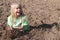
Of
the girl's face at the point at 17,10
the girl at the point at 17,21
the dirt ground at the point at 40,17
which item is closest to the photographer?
the girl's face at the point at 17,10

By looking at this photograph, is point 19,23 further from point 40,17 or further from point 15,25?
point 40,17

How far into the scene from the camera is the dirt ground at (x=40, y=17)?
4820 mm

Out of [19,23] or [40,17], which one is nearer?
[19,23]

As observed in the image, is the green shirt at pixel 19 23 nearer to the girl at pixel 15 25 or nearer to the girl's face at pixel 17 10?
the girl at pixel 15 25

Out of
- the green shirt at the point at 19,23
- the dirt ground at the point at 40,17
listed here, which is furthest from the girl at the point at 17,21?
the dirt ground at the point at 40,17

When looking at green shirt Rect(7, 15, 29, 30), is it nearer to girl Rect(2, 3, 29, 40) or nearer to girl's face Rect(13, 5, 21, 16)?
girl Rect(2, 3, 29, 40)

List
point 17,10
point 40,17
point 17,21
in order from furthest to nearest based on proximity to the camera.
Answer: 1. point 40,17
2. point 17,21
3. point 17,10

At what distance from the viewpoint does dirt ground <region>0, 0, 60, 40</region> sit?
4820mm

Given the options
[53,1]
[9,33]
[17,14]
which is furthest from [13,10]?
[53,1]

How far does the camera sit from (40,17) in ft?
17.8

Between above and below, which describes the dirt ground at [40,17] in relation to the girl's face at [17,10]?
below

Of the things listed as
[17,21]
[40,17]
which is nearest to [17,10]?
[17,21]

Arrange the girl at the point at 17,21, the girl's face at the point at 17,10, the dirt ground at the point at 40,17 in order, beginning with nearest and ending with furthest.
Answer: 1. the girl's face at the point at 17,10
2. the girl at the point at 17,21
3. the dirt ground at the point at 40,17

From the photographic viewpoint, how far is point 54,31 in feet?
16.2
